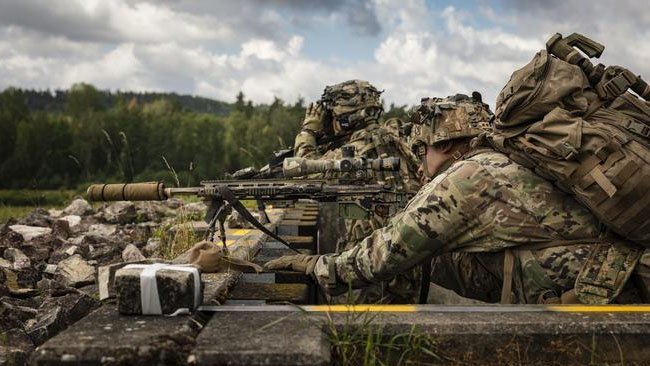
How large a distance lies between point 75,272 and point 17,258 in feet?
3.73

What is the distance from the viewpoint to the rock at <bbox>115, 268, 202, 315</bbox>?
2.75 m

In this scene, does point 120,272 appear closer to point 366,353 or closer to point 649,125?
point 366,353

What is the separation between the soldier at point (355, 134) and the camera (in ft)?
23.6

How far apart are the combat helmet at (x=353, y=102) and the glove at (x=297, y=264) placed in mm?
4195

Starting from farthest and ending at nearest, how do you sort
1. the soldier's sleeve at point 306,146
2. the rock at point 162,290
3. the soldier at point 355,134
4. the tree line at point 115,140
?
1. the tree line at point 115,140
2. the soldier's sleeve at point 306,146
3. the soldier at point 355,134
4. the rock at point 162,290

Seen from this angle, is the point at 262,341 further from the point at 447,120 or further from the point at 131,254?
the point at 131,254

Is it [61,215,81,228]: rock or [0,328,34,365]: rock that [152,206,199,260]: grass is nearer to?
[0,328,34,365]: rock

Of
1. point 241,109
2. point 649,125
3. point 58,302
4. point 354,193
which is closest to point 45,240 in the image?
point 58,302

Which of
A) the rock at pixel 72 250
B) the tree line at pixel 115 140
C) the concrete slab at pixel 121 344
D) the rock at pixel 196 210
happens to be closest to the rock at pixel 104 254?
the rock at pixel 72 250

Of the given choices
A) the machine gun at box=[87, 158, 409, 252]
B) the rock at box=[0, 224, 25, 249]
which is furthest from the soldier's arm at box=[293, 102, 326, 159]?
the rock at box=[0, 224, 25, 249]

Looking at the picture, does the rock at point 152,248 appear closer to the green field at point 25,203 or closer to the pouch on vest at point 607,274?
the pouch on vest at point 607,274

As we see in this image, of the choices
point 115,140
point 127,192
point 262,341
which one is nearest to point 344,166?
point 127,192

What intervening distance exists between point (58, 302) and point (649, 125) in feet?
13.4

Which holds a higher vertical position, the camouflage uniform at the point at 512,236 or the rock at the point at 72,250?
the camouflage uniform at the point at 512,236
